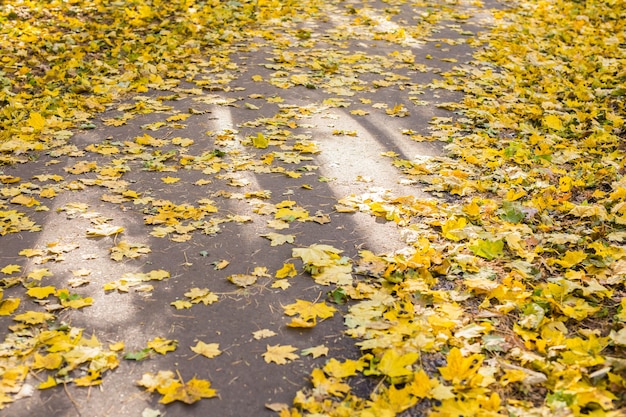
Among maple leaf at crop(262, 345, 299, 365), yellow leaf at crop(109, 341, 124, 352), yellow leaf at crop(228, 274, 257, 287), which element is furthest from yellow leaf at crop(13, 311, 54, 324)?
maple leaf at crop(262, 345, 299, 365)

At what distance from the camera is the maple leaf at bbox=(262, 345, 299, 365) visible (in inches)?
114

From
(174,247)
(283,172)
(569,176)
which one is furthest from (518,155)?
(174,247)

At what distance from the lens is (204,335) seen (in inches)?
121

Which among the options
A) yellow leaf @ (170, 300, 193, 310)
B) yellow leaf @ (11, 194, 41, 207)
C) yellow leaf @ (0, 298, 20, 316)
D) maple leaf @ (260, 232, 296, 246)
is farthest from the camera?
yellow leaf @ (11, 194, 41, 207)

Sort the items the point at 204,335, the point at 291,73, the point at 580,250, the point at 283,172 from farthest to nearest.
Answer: the point at 291,73 → the point at 283,172 → the point at 580,250 → the point at 204,335

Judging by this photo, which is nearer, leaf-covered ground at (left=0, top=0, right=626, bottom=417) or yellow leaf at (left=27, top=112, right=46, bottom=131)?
leaf-covered ground at (left=0, top=0, right=626, bottom=417)

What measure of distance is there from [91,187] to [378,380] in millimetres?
3063

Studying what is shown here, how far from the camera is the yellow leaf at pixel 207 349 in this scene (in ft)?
9.62

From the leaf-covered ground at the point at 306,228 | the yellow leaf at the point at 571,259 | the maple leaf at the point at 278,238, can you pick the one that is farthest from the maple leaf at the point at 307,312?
the yellow leaf at the point at 571,259

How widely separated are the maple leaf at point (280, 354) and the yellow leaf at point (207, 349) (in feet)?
0.83

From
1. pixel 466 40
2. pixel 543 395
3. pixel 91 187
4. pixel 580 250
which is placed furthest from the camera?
pixel 466 40

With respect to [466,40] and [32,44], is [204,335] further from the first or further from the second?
[466,40]

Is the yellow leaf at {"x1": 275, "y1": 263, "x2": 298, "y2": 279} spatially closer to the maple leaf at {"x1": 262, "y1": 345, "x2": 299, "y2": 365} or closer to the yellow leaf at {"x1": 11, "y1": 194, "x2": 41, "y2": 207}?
the maple leaf at {"x1": 262, "y1": 345, "x2": 299, "y2": 365}

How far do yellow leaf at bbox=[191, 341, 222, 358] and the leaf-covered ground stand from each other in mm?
17
